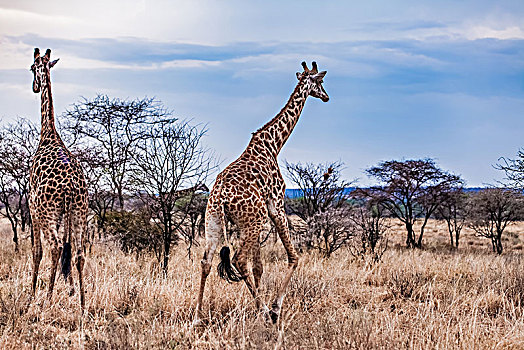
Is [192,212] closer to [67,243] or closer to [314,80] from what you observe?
[67,243]

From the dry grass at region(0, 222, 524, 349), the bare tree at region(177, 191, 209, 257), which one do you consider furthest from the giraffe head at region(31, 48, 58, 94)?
the bare tree at region(177, 191, 209, 257)

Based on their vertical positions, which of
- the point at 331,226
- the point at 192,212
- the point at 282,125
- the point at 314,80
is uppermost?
the point at 314,80

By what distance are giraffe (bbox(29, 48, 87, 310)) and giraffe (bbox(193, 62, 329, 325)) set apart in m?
1.80

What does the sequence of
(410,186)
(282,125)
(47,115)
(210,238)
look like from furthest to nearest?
(410,186), (47,115), (282,125), (210,238)

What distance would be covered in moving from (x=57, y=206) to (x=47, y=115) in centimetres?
157

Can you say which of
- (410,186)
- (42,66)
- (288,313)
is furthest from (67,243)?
(410,186)

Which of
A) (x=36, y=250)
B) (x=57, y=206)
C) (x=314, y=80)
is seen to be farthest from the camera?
(x=314, y=80)

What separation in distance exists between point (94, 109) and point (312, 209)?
7.89 meters

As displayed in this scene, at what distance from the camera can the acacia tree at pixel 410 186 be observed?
1930 centimetres

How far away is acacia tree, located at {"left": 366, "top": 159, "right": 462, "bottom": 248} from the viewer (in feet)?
63.3

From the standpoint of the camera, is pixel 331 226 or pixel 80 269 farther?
pixel 331 226

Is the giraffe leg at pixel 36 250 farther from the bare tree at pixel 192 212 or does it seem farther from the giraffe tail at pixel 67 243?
the bare tree at pixel 192 212

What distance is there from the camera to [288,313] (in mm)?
5781

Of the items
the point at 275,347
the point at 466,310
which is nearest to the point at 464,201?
the point at 466,310
